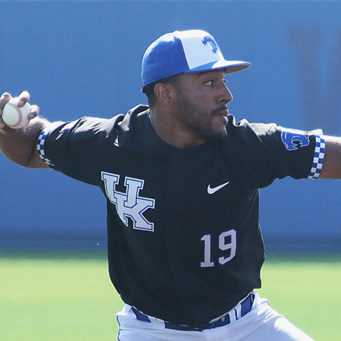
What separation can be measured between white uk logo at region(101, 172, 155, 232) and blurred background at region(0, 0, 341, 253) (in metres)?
8.54

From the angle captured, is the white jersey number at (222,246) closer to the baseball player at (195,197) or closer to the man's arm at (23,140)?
the baseball player at (195,197)

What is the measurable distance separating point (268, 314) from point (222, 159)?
83cm

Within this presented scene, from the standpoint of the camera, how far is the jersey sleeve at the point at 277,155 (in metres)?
4.14

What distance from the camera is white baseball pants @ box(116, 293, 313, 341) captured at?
4.20 m

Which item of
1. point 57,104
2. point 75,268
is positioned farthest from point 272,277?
point 57,104

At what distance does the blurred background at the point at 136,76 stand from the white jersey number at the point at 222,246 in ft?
28.6

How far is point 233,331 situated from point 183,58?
4.64 feet

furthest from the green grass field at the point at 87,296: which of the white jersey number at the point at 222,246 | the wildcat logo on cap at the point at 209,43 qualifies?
the wildcat logo on cap at the point at 209,43

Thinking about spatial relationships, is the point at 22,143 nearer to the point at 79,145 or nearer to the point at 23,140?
the point at 23,140

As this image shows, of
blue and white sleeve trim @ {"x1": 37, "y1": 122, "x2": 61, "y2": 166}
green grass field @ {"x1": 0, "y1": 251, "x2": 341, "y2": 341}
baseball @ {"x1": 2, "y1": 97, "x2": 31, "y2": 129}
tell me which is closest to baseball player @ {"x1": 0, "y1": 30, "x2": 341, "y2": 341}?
blue and white sleeve trim @ {"x1": 37, "y1": 122, "x2": 61, "y2": 166}

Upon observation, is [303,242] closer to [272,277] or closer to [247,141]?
[272,277]

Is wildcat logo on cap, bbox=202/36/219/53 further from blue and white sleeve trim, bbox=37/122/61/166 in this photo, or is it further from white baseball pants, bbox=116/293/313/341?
white baseball pants, bbox=116/293/313/341

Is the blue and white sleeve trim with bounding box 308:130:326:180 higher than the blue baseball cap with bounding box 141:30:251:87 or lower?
lower

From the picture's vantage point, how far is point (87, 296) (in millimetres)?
8680
